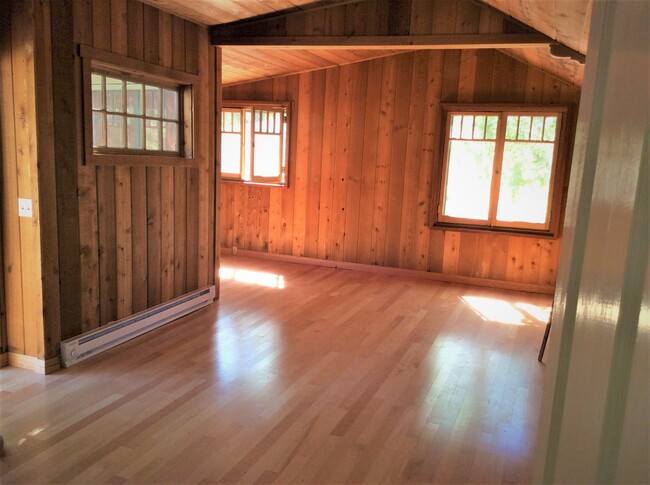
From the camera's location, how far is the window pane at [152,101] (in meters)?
3.95

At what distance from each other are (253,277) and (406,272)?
6.12ft

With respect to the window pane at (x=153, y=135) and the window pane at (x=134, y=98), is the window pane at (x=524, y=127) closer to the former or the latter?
the window pane at (x=153, y=135)

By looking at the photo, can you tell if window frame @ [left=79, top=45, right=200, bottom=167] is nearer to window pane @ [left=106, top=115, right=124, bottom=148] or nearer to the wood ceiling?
window pane @ [left=106, top=115, right=124, bottom=148]

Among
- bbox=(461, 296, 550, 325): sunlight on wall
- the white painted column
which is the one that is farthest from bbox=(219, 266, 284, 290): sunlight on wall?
the white painted column

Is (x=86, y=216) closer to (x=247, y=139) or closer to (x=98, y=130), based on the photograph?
(x=98, y=130)

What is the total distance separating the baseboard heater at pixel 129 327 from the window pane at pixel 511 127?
3.57 m

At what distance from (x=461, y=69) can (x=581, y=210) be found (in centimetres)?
547

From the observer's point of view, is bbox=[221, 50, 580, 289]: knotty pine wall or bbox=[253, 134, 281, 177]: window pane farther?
bbox=[253, 134, 281, 177]: window pane

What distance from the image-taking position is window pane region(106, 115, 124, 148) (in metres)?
3.59

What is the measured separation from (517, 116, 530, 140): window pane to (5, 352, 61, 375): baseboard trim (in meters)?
4.91

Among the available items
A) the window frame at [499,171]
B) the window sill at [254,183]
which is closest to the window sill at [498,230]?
the window frame at [499,171]

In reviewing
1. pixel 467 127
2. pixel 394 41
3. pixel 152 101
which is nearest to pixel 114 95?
pixel 152 101

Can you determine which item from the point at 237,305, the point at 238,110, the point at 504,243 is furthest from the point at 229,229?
the point at 504,243

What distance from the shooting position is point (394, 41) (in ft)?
13.3
